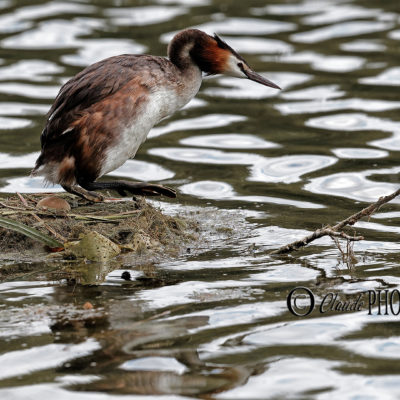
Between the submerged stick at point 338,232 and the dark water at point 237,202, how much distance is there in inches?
3.7

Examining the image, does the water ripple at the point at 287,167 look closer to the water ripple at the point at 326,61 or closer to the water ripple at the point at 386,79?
the water ripple at the point at 386,79

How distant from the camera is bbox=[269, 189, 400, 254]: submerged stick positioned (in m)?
5.95

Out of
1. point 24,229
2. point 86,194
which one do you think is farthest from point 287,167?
point 24,229

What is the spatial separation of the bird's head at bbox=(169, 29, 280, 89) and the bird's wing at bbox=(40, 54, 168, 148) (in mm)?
484

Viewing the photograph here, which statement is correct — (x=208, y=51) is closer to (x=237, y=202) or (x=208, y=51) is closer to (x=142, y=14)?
(x=237, y=202)

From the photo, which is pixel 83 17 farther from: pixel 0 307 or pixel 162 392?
pixel 162 392

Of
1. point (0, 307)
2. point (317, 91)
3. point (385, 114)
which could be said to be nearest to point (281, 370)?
point (0, 307)

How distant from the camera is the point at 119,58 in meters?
6.95

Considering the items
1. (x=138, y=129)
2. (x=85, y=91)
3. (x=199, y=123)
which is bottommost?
(x=199, y=123)

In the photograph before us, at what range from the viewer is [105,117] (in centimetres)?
668

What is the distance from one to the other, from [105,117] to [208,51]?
105cm

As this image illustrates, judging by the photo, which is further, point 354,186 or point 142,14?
point 142,14

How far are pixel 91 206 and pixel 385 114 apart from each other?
170 inches

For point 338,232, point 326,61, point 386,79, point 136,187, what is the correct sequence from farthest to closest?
point 326,61
point 386,79
point 136,187
point 338,232
